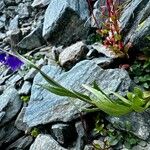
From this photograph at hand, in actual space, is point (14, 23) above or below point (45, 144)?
below

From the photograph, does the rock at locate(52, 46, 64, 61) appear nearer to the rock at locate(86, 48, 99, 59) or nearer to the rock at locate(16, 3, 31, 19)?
the rock at locate(86, 48, 99, 59)

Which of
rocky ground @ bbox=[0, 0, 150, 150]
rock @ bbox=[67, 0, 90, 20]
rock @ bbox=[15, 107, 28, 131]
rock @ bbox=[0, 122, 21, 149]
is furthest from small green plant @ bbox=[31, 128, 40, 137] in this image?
rock @ bbox=[67, 0, 90, 20]

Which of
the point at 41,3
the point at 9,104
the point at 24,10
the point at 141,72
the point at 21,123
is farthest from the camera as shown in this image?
the point at 24,10

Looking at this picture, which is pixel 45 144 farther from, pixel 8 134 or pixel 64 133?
pixel 8 134

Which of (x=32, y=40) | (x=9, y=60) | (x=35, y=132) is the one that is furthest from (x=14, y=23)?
(x=9, y=60)

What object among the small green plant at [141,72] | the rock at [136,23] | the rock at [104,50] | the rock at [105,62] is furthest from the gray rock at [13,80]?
the small green plant at [141,72]

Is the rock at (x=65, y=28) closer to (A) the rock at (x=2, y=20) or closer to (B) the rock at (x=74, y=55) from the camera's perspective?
(B) the rock at (x=74, y=55)
